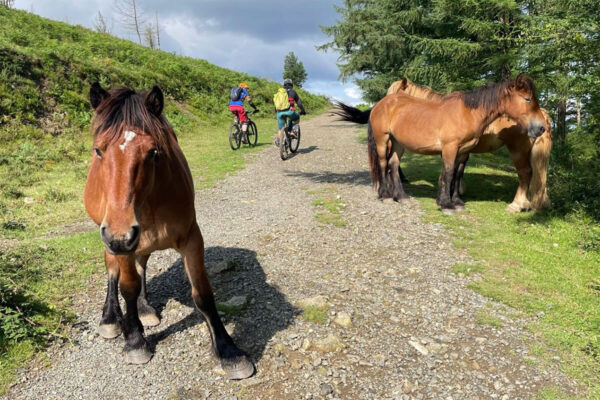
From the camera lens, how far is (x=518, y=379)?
2568mm

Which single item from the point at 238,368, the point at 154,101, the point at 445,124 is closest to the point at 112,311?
the point at 238,368

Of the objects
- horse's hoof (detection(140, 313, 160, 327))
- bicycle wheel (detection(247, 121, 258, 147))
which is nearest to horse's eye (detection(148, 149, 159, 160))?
horse's hoof (detection(140, 313, 160, 327))

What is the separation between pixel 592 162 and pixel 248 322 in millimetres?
8799

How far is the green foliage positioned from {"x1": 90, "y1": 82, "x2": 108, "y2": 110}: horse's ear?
142 feet

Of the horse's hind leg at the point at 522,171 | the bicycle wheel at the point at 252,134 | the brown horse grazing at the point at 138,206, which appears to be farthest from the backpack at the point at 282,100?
the brown horse grazing at the point at 138,206

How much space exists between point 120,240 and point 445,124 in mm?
5887

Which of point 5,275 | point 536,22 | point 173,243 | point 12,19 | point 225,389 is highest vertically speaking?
point 12,19

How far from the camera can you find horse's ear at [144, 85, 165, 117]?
7.14 feet

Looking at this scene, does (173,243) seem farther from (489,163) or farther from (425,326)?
(489,163)

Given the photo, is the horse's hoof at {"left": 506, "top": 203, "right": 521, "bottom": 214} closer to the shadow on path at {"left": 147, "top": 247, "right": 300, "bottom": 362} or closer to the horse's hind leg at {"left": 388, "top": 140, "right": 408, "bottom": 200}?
the horse's hind leg at {"left": 388, "top": 140, "right": 408, "bottom": 200}

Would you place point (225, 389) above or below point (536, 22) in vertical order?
below

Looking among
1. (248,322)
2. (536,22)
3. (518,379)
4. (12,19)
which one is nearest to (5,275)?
(248,322)

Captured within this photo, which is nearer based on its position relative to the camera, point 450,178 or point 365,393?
point 365,393

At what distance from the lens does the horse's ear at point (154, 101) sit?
7.14ft
